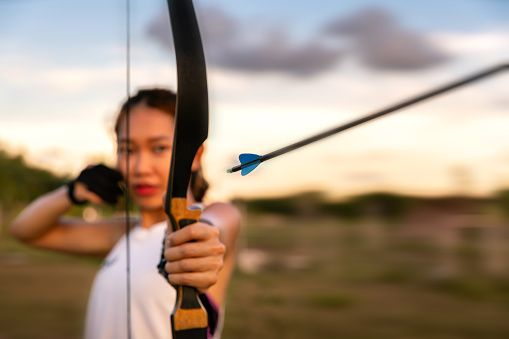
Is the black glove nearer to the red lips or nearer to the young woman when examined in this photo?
the young woman

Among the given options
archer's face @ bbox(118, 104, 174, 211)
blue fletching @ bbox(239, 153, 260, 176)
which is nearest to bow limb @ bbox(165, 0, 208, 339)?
blue fletching @ bbox(239, 153, 260, 176)

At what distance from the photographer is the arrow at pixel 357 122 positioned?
859 mm

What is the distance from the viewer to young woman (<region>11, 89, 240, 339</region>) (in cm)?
134

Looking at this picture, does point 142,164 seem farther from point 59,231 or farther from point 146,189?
point 59,231

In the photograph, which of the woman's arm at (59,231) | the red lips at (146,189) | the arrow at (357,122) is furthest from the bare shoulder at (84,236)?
the arrow at (357,122)

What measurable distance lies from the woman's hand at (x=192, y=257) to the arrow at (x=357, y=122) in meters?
0.12

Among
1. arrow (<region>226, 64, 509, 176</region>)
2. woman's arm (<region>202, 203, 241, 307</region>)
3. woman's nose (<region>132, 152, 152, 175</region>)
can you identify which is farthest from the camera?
woman's nose (<region>132, 152, 152, 175</region>)

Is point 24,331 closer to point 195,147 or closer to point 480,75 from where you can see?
point 195,147

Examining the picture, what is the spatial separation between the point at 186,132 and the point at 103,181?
659 millimetres

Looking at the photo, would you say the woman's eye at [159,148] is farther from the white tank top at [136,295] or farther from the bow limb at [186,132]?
the bow limb at [186,132]

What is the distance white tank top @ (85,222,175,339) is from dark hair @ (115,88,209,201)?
143 millimetres

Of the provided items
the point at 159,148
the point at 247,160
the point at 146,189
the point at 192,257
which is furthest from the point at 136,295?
the point at 247,160

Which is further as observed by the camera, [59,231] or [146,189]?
[59,231]

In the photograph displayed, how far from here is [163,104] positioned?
60.0 inches
